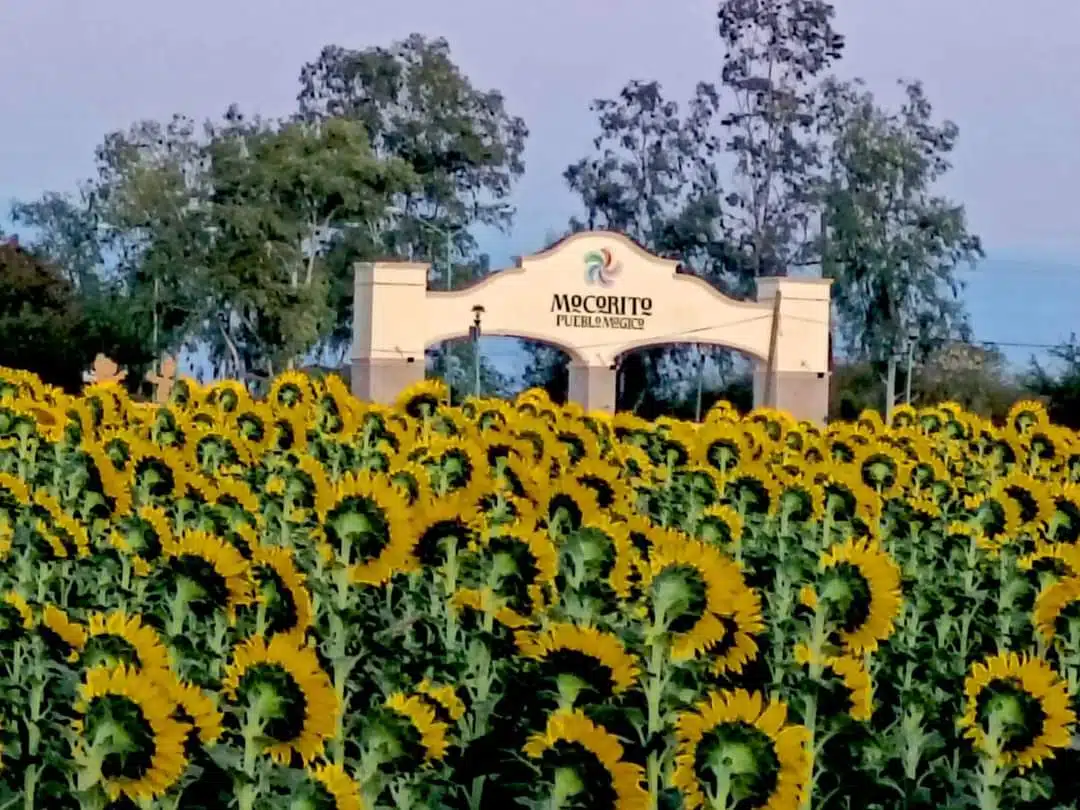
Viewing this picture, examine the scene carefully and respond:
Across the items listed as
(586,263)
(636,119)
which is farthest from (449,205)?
(586,263)

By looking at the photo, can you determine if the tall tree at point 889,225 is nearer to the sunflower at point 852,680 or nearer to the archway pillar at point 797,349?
the archway pillar at point 797,349

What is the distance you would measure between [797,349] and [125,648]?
139 ft

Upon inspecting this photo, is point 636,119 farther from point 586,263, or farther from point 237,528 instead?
point 237,528

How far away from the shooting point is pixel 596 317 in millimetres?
44656

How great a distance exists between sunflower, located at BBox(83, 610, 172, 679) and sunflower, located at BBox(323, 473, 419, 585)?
1.33 metres

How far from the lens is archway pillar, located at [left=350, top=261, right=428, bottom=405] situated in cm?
4247

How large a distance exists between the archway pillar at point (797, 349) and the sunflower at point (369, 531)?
3995 centimetres

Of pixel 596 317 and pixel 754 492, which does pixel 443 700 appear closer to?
pixel 754 492

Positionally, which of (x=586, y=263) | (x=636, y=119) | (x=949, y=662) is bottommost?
(x=949, y=662)

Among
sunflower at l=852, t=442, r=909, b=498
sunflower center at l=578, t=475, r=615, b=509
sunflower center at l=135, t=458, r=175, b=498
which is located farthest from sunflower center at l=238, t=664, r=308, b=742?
sunflower at l=852, t=442, r=909, b=498

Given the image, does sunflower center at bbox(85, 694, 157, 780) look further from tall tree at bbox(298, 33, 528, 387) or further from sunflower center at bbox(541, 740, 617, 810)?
tall tree at bbox(298, 33, 528, 387)

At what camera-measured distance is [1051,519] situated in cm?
840

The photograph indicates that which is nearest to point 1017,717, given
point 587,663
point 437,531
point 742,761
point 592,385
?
point 587,663

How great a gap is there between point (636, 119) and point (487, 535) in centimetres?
5499
